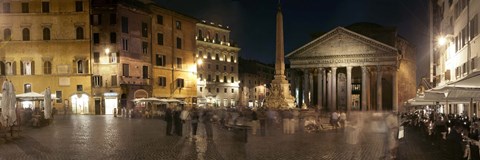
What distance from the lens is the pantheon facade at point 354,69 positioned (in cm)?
6356

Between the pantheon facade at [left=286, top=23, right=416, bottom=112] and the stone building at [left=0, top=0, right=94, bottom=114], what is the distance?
29.4 metres

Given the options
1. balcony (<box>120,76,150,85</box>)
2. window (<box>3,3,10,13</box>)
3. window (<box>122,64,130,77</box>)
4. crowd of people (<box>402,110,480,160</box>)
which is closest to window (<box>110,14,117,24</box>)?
window (<box>122,64,130,77</box>)

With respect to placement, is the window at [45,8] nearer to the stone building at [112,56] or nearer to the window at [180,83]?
the stone building at [112,56]

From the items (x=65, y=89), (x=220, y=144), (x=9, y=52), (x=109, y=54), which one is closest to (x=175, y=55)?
(x=109, y=54)

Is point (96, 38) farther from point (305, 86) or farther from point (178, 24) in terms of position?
point (305, 86)

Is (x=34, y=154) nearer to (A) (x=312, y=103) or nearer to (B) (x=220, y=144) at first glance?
(B) (x=220, y=144)

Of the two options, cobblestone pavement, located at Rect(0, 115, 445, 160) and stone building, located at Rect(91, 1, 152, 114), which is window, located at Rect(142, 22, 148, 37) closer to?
stone building, located at Rect(91, 1, 152, 114)

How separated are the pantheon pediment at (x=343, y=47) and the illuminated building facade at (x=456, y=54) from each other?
11.3 m

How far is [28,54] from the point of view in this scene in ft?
169

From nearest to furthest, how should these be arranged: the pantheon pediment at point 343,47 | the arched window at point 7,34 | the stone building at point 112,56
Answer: the arched window at point 7,34 → the stone building at point 112,56 → the pantheon pediment at point 343,47

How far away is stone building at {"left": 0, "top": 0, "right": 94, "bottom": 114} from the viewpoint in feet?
168

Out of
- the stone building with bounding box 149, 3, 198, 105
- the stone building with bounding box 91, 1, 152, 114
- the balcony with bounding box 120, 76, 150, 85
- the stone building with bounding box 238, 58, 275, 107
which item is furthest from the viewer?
the stone building with bounding box 238, 58, 275, 107

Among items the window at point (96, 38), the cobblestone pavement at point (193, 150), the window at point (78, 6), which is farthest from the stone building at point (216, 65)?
the cobblestone pavement at point (193, 150)

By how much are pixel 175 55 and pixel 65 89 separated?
1402cm
